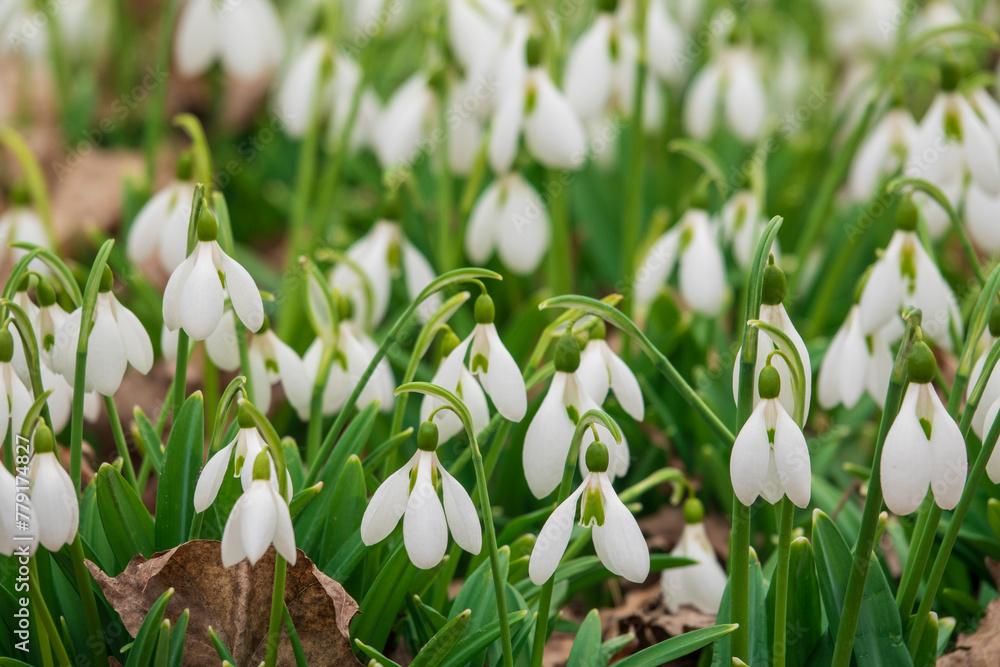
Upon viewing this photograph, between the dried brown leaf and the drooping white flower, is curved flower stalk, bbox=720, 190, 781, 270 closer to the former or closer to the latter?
the drooping white flower

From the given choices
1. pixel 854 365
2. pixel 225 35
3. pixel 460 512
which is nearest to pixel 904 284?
pixel 854 365

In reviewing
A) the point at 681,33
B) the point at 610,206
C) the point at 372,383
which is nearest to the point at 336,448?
the point at 372,383

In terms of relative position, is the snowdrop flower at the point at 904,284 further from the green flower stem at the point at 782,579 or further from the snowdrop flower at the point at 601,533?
the snowdrop flower at the point at 601,533

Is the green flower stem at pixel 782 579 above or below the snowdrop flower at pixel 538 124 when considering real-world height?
below

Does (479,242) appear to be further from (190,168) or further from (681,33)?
(681,33)

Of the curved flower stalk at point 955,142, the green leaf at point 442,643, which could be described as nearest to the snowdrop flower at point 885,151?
the curved flower stalk at point 955,142

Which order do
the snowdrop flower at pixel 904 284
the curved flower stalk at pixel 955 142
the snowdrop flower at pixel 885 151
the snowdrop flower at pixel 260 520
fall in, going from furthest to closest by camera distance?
the snowdrop flower at pixel 885 151 < the curved flower stalk at pixel 955 142 < the snowdrop flower at pixel 904 284 < the snowdrop flower at pixel 260 520

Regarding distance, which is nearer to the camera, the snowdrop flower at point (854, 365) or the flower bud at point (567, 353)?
the flower bud at point (567, 353)

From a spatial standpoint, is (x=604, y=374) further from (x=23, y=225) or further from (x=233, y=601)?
(x=23, y=225)
